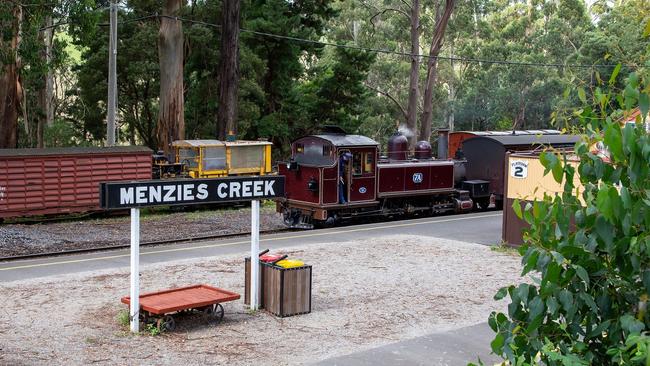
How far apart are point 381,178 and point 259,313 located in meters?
12.2

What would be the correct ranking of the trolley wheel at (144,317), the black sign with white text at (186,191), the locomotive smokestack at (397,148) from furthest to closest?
the locomotive smokestack at (397,148) < the trolley wheel at (144,317) < the black sign with white text at (186,191)

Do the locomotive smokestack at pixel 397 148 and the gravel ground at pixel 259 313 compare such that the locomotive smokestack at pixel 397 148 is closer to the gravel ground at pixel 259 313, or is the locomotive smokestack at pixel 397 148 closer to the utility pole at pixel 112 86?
the gravel ground at pixel 259 313

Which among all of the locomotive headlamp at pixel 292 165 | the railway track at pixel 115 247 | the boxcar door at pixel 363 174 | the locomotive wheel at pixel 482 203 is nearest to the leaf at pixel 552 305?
the railway track at pixel 115 247

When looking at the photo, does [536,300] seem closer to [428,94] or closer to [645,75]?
[645,75]

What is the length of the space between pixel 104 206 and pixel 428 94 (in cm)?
3284

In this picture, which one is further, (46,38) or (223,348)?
(46,38)

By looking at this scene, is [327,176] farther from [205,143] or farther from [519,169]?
[205,143]

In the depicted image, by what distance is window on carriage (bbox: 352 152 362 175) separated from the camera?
907 inches

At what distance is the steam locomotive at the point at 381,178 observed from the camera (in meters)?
22.6

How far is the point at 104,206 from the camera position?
412 inches

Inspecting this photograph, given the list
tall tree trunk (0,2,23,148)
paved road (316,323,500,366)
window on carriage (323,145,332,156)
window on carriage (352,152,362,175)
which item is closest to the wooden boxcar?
tall tree trunk (0,2,23,148)

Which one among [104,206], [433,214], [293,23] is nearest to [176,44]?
[293,23]

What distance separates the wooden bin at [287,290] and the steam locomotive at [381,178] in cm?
977

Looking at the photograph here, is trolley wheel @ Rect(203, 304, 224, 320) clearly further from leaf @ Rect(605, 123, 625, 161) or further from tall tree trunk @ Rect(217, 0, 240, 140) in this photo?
tall tree trunk @ Rect(217, 0, 240, 140)
